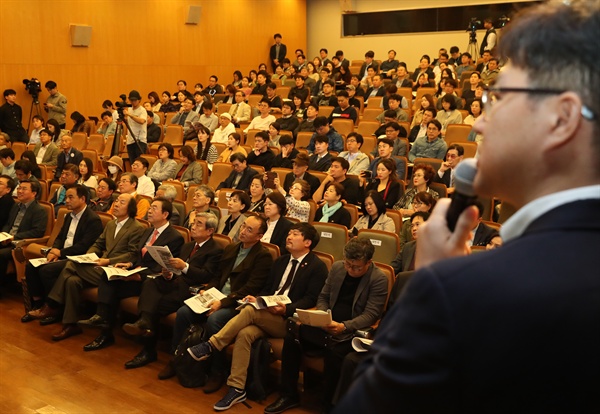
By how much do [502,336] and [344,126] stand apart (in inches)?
371

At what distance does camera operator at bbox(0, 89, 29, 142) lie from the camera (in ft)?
38.3

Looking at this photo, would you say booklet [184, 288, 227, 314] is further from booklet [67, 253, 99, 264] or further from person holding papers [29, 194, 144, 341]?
booklet [67, 253, 99, 264]

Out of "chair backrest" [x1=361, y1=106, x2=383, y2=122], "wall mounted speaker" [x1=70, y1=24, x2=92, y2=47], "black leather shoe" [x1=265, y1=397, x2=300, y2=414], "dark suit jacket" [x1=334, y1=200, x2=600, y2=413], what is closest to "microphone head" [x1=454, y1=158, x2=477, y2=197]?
"dark suit jacket" [x1=334, y1=200, x2=600, y2=413]

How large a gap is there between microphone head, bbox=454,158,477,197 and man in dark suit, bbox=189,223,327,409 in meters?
3.58

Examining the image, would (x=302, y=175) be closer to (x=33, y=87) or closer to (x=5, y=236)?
(x=5, y=236)

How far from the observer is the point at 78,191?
19.8 ft

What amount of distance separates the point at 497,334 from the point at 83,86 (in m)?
13.9

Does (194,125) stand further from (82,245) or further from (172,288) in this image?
(172,288)

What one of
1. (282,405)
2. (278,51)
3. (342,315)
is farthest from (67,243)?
(278,51)

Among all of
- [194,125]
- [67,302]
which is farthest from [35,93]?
[67,302]

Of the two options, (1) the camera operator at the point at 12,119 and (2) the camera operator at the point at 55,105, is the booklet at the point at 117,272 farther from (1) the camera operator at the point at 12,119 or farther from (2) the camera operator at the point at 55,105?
(2) the camera operator at the point at 55,105

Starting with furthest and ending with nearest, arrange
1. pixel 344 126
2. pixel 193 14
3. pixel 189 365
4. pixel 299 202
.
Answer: pixel 193 14 → pixel 344 126 → pixel 299 202 → pixel 189 365

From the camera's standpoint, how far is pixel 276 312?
4367mm

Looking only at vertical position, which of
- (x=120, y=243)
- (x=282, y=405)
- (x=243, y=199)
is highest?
(x=243, y=199)
